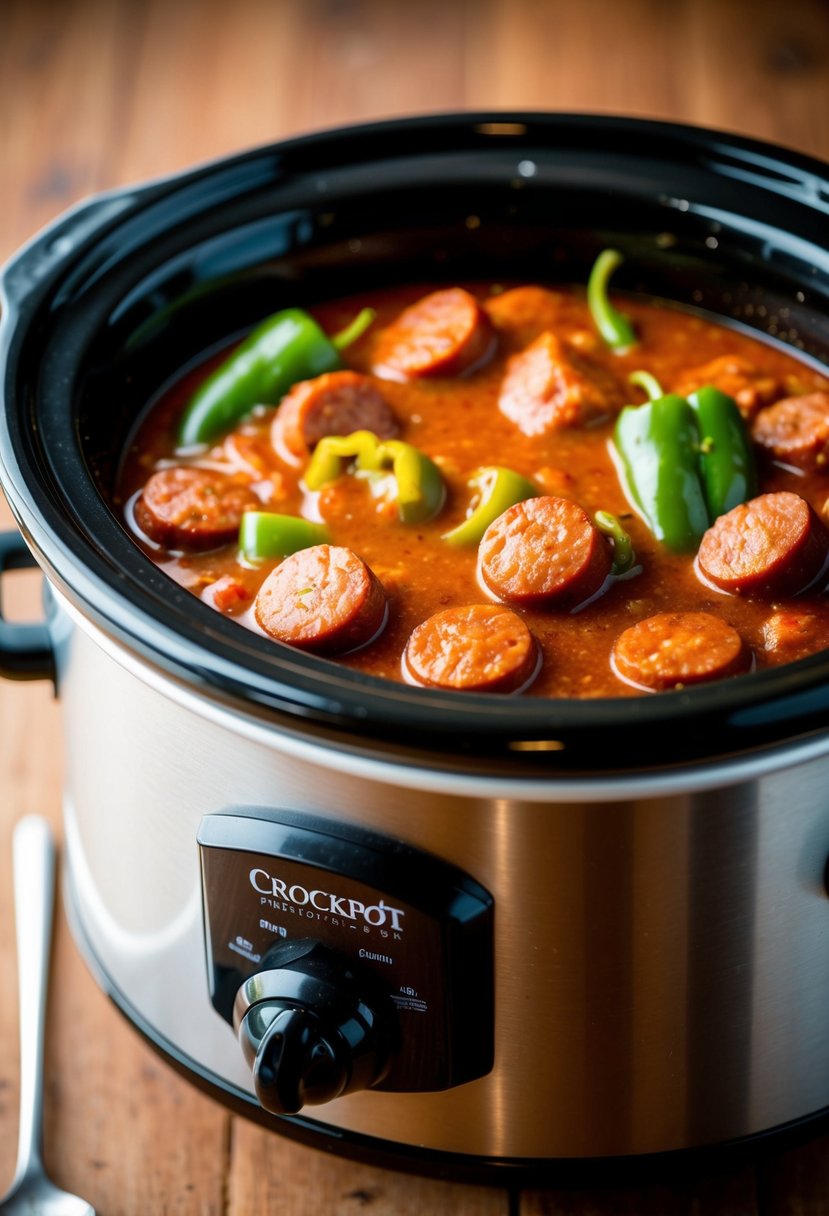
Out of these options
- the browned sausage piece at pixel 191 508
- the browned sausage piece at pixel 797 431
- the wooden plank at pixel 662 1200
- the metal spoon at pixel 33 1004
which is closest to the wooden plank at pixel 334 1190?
the wooden plank at pixel 662 1200

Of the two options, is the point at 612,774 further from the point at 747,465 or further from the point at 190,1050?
the point at 190,1050

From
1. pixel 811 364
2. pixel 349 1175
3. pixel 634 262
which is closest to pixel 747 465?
pixel 811 364

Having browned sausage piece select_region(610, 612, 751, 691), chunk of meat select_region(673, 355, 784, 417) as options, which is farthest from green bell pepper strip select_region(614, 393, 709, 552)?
browned sausage piece select_region(610, 612, 751, 691)

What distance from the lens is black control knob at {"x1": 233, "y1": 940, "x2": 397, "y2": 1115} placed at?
5.34 ft

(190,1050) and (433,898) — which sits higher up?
(433,898)

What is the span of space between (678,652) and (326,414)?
0.68 m

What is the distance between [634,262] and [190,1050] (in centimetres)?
134

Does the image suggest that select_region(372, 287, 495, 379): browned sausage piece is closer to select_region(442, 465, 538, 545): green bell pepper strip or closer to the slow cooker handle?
select_region(442, 465, 538, 545): green bell pepper strip

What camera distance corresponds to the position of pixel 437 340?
90.6 inches

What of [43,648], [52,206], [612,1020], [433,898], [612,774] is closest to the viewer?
[612,774]

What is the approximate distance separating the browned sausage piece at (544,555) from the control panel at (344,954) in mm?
379

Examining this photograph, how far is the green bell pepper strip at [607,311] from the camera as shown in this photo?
2361mm

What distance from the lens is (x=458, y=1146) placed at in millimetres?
1897

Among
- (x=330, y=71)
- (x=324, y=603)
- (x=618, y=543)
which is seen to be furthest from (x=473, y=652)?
(x=330, y=71)
